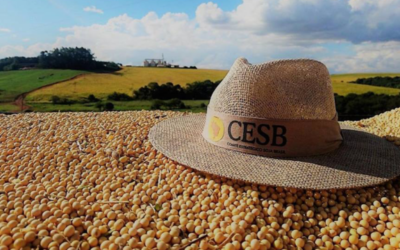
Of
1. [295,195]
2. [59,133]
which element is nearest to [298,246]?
[295,195]

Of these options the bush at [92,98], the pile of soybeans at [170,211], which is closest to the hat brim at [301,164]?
the pile of soybeans at [170,211]

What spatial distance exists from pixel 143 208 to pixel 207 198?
0.43 meters

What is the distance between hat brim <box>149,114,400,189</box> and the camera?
6.77 ft

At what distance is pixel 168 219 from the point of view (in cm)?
196

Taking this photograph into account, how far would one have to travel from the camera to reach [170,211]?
206 centimetres

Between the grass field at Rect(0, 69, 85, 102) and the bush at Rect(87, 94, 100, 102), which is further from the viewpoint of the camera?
the grass field at Rect(0, 69, 85, 102)

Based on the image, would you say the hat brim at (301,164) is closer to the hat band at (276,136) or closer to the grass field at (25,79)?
the hat band at (276,136)

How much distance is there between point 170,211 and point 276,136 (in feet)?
3.02

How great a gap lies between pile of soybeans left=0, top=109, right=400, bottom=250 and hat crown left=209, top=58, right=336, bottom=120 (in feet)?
1.80

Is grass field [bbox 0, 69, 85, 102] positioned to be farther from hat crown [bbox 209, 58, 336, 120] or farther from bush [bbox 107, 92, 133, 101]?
hat crown [bbox 209, 58, 336, 120]

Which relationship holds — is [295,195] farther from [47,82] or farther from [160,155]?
[47,82]

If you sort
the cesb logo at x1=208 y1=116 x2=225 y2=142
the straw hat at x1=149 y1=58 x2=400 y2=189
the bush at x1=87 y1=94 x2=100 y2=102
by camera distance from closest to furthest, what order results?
the straw hat at x1=149 y1=58 x2=400 y2=189 < the cesb logo at x1=208 y1=116 x2=225 y2=142 < the bush at x1=87 y1=94 x2=100 y2=102

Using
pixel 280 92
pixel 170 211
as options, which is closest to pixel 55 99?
pixel 170 211

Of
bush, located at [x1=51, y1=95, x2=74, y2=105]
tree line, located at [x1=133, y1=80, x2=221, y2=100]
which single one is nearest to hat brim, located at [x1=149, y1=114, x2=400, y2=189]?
tree line, located at [x1=133, y1=80, x2=221, y2=100]
